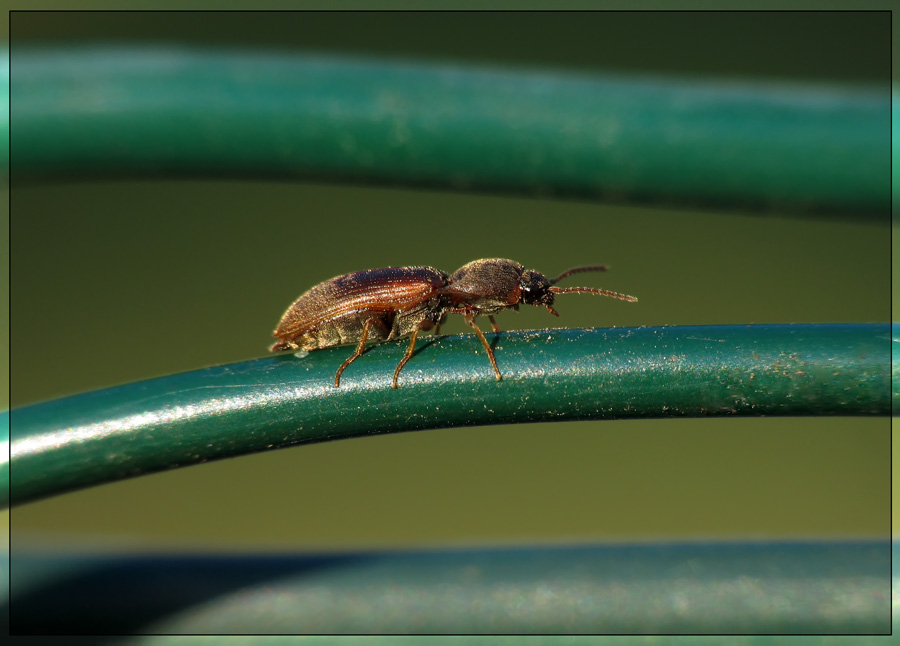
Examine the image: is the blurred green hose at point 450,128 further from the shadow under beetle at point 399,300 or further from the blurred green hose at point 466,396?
the shadow under beetle at point 399,300

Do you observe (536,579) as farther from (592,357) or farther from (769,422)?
(769,422)

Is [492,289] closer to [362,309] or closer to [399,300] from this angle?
[399,300]

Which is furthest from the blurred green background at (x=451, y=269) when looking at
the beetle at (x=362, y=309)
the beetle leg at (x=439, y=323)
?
the beetle at (x=362, y=309)

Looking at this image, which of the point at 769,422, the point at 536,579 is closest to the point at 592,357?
the point at 536,579

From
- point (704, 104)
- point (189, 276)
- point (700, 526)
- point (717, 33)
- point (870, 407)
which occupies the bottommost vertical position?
point (700, 526)

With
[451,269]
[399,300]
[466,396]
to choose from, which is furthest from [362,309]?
[451,269]
